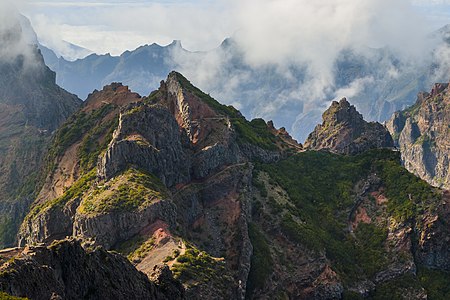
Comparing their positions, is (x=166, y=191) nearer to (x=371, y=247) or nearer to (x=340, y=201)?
(x=371, y=247)

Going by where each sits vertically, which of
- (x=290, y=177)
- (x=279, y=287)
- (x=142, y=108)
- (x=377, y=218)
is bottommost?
(x=279, y=287)

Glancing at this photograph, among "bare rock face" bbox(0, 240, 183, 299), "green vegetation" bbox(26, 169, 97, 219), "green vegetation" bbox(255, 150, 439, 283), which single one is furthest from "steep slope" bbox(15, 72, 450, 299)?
"bare rock face" bbox(0, 240, 183, 299)

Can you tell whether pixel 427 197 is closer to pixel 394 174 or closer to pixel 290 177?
pixel 394 174

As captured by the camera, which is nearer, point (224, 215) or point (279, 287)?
point (279, 287)

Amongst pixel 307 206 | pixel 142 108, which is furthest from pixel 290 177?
pixel 142 108

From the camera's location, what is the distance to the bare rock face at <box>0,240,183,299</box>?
59.2 m

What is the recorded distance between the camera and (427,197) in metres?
158

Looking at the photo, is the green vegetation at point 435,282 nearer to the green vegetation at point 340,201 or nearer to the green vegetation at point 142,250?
the green vegetation at point 340,201

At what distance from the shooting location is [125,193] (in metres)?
124

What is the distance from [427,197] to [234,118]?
69.4m

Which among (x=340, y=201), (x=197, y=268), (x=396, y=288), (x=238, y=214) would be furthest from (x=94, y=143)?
(x=396, y=288)

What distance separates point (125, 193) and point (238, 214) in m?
30.6

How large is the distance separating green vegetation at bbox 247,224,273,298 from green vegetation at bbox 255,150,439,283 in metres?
9.03

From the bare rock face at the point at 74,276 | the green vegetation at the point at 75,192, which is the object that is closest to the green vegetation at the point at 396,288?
the bare rock face at the point at 74,276
